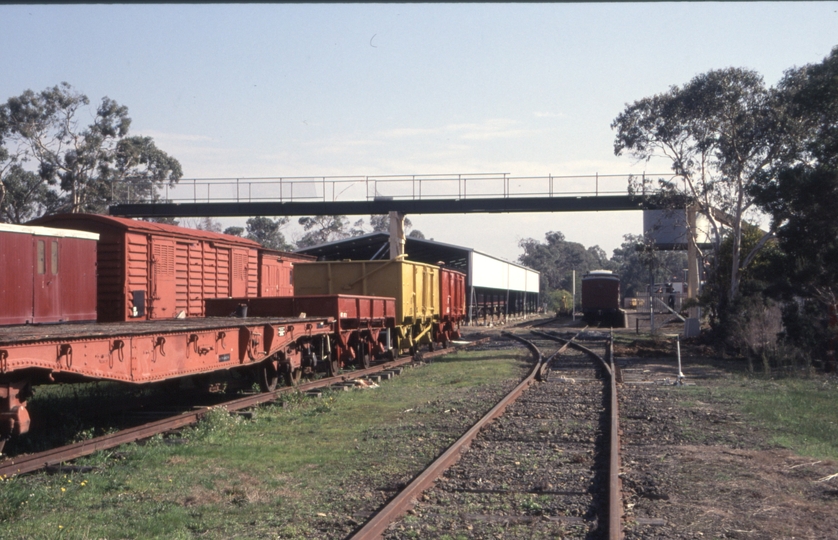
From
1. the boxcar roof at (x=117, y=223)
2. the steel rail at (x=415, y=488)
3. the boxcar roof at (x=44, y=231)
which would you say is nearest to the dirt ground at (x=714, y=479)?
the steel rail at (x=415, y=488)

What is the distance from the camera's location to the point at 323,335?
1616 centimetres

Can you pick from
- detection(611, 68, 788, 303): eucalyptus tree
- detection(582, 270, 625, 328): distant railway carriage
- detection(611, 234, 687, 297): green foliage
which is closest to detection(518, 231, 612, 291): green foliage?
detection(611, 234, 687, 297): green foliage

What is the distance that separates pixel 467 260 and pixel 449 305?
21.3 meters

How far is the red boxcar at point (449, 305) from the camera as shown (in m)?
26.9

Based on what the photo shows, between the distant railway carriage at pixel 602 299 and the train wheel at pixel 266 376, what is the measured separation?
38778 millimetres

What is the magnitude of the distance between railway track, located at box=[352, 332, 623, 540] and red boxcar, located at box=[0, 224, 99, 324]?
8.00 metres

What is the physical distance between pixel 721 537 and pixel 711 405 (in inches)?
303

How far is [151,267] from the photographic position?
17391mm

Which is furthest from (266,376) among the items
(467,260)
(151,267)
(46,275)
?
(467,260)

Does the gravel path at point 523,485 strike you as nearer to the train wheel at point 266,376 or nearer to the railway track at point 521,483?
the railway track at point 521,483

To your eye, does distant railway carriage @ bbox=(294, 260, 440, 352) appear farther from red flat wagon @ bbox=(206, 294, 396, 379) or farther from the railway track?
the railway track

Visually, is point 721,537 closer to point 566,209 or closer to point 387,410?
point 387,410

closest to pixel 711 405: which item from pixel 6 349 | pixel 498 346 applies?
pixel 6 349

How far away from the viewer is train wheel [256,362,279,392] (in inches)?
Result: 546
